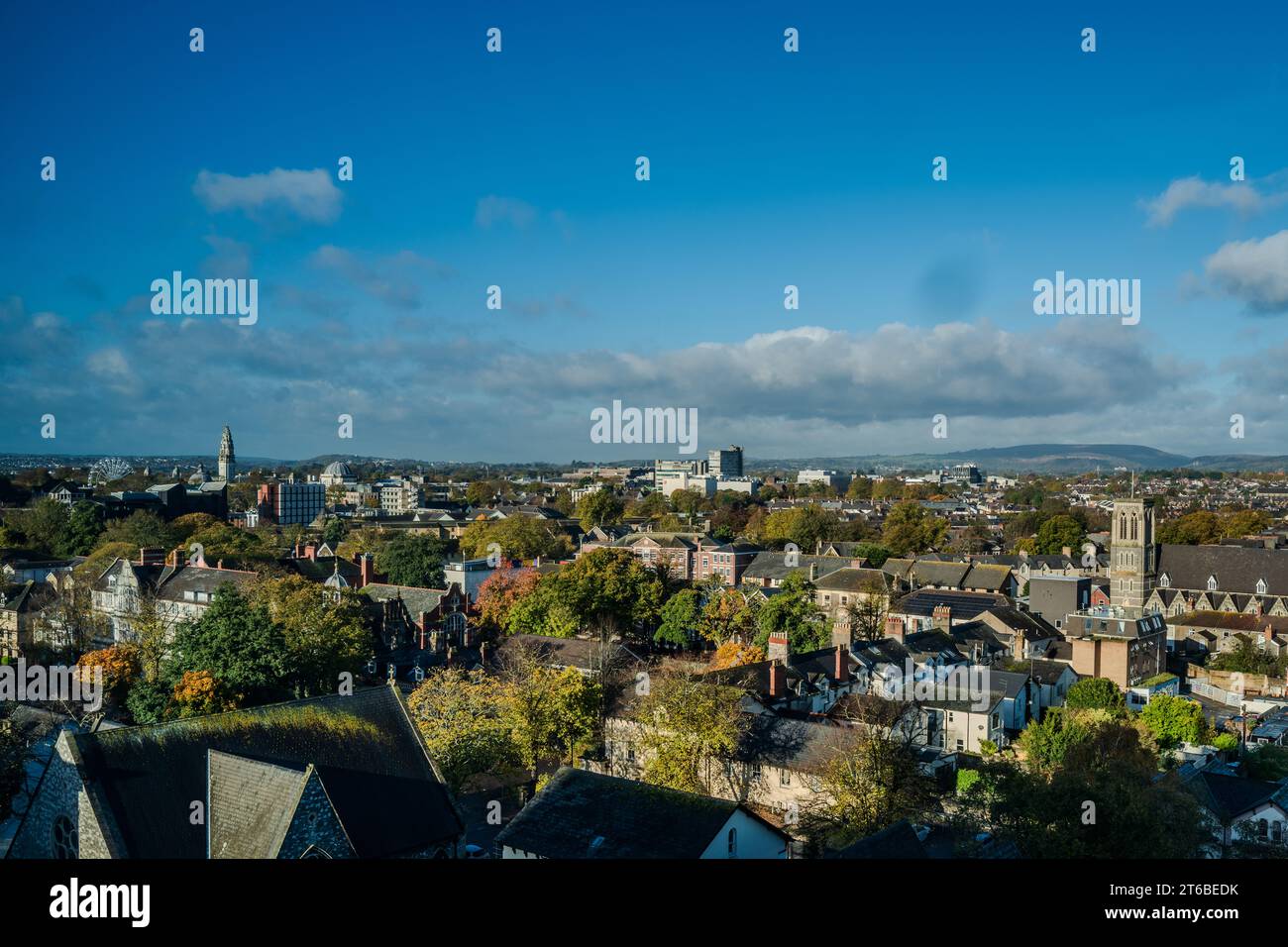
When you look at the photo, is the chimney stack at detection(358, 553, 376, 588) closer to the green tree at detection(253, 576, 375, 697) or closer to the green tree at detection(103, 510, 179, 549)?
the green tree at detection(253, 576, 375, 697)

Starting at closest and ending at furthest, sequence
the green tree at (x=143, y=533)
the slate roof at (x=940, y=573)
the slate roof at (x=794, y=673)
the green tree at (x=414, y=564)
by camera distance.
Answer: the slate roof at (x=794, y=673), the green tree at (x=414, y=564), the green tree at (x=143, y=533), the slate roof at (x=940, y=573)

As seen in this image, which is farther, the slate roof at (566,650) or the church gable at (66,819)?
the slate roof at (566,650)

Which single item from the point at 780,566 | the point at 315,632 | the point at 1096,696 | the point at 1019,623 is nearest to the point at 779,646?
the point at 1096,696

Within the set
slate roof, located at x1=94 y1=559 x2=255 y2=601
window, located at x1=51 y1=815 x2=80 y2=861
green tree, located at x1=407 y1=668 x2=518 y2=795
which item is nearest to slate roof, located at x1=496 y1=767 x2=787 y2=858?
green tree, located at x1=407 y1=668 x2=518 y2=795

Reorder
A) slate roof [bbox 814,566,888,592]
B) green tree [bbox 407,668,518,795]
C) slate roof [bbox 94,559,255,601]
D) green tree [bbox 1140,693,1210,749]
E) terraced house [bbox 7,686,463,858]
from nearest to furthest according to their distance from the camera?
terraced house [bbox 7,686,463,858]
green tree [bbox 407,668,518,795]
green tree [bbox 1140,693,1210,749]
slate roof [bbox 94,559,255,601]
slate roof [bbox 814,566,888,592]

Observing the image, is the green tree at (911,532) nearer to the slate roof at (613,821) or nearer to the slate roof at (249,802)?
the slate roof at (613,821)

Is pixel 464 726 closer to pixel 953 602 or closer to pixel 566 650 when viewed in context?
pixel 566 650

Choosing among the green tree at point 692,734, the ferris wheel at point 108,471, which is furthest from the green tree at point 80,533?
the green tree at point 692,734
